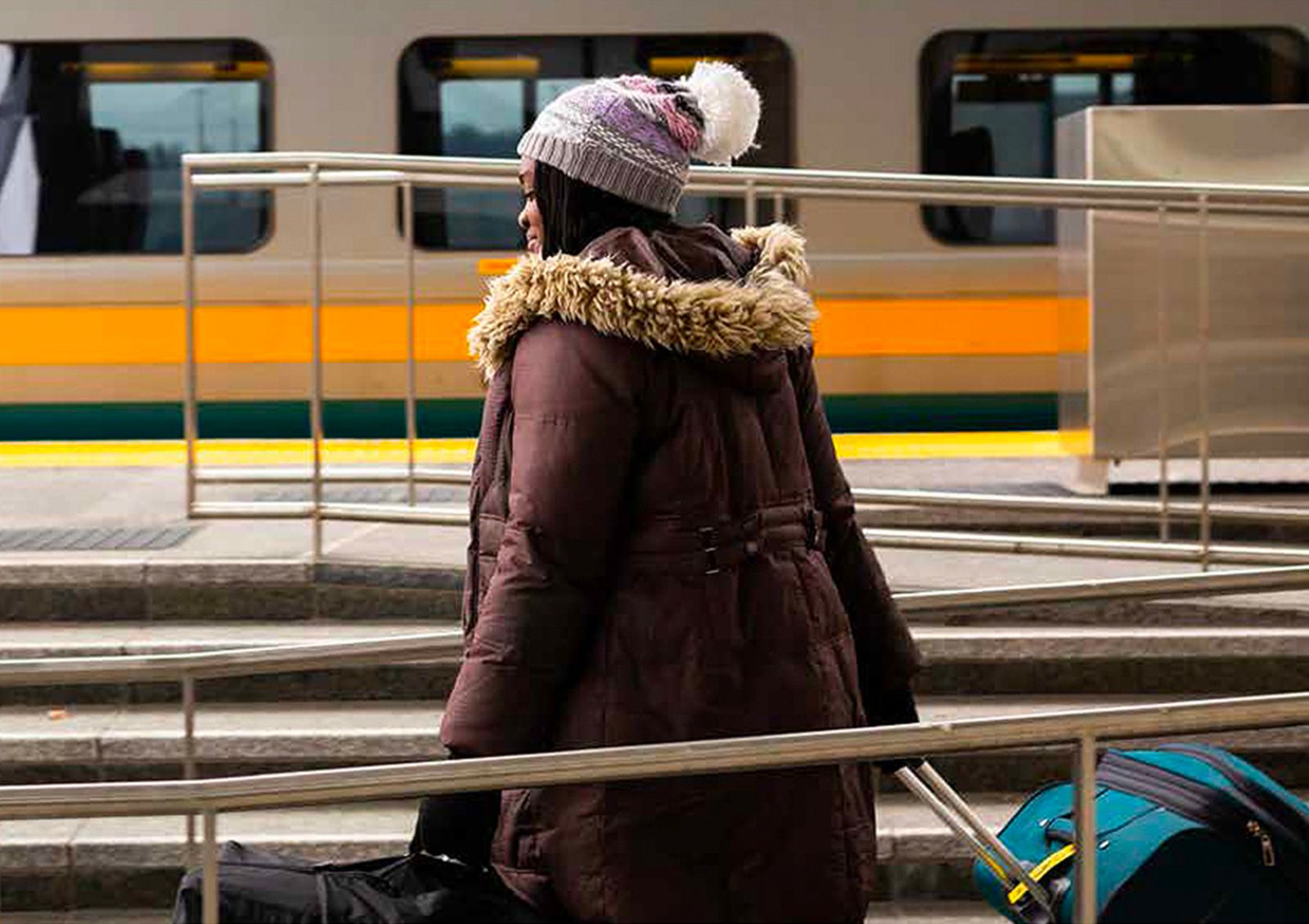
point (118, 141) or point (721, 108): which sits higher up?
point (118, 141)

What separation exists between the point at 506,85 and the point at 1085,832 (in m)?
7.99

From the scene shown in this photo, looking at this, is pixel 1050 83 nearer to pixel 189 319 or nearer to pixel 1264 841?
pixel 189 319

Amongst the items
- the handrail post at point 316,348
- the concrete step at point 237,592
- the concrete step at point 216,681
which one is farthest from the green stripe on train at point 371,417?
the concrete step at point 216,681

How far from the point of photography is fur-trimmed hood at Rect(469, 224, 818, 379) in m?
2.93

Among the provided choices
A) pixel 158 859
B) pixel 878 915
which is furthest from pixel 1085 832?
pixel 158 859

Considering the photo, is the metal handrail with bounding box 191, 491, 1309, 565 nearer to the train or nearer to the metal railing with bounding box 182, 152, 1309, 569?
the metal railing with bounding box 182, 152, 1309, 569

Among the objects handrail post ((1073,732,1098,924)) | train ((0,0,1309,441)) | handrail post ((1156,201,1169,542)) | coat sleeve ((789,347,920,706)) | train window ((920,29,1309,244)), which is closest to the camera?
handrail post ((1073,732,1098,924))

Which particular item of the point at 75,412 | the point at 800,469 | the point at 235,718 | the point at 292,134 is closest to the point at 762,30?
the point at 292,134

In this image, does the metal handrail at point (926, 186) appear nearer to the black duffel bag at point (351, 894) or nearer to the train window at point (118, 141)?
the black duffel bag at point (351, 894)

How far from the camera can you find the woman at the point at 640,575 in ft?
9.43

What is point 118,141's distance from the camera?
10.7 m

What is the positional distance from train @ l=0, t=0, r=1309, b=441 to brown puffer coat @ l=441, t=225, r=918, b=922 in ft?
23.9

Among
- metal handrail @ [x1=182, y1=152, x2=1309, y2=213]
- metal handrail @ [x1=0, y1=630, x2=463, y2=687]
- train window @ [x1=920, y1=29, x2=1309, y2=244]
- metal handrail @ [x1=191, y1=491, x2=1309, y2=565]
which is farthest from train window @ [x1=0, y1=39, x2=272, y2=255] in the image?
metal handrail @ [x1=0, y1=630, x2=463, y2=687]

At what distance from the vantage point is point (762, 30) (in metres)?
10.4
